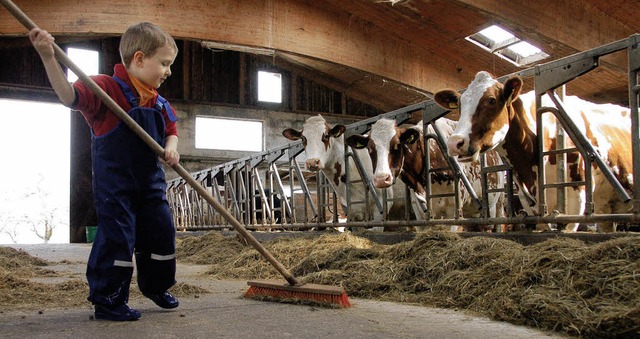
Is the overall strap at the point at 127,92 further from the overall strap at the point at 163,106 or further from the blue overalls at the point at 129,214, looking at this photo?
the overall strap at the point at 163,106

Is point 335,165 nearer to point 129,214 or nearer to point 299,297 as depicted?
point 299,297

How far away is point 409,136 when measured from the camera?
6.24 meters

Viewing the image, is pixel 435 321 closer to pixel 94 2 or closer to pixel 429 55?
pixel 94 2

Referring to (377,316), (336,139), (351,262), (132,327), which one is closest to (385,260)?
(351,262)

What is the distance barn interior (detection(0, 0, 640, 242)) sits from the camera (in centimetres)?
969

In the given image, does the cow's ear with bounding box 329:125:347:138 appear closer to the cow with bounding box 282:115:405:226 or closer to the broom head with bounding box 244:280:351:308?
the cow with bounding box 282:115:405:226

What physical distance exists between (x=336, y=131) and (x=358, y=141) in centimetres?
105

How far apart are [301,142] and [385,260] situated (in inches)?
179

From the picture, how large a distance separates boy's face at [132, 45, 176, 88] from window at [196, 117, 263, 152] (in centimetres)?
1721

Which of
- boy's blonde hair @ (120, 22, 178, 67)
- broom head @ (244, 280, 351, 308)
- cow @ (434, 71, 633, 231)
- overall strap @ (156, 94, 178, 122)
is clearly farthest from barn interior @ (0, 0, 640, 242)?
boy's blonde hair @ (120, 22, 178, 67)

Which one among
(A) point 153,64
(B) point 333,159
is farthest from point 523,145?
(B) point 333,159

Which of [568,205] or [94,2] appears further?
[94,2]

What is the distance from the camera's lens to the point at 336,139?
26.2ft

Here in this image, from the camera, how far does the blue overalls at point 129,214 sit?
263 cm
